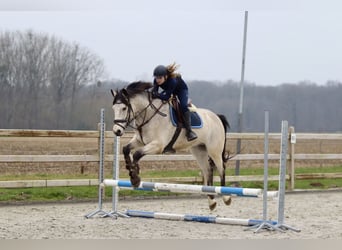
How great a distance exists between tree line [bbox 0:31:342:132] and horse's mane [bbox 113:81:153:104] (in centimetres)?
957

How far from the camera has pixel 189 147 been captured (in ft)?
22.8

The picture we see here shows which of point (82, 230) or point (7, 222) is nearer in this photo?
point (82, 230)

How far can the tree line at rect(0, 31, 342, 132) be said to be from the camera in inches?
675

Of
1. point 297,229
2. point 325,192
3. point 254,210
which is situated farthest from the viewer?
point 325,192

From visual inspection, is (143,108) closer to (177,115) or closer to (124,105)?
(124,105)

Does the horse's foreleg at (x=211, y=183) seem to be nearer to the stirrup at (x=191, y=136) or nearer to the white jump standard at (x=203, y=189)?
the stirrup at (x=191, y=136)

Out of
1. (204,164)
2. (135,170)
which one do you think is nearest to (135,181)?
(135,170)

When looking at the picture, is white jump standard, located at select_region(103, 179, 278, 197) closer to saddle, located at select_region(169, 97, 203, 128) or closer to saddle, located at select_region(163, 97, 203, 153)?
saddle, located at select_region(163, 97, 203, 153)

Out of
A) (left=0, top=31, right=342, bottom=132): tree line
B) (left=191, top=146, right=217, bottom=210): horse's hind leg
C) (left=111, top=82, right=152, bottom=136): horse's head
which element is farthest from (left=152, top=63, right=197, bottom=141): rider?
(left=0, top=31, right=342, bottom=132): tree line

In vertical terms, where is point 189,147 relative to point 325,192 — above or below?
above

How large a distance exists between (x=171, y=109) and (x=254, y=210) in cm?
259

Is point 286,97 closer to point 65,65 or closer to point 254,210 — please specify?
point 65,65

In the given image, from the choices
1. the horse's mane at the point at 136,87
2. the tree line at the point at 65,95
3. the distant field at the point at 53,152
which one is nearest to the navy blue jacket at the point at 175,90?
the horse's mane at the point at 136,87

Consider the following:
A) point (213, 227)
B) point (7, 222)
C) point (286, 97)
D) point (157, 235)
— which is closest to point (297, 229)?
point (213, 227)
